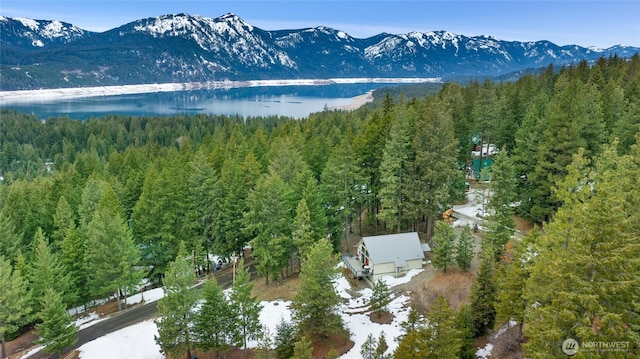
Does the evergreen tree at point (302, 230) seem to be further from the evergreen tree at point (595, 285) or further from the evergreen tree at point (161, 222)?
the evergreen tree at point (595, 285)

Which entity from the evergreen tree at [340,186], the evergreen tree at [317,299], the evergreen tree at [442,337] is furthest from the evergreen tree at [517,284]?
the evergreen tree at [340,186]

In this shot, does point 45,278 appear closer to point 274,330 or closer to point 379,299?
point 274,330

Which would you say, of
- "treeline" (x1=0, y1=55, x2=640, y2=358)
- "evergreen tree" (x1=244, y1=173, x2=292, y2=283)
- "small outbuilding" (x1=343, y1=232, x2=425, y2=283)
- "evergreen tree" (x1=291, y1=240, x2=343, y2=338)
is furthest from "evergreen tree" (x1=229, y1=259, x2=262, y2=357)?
"small outbuilding" (x1=343, y1=232, x2=425, y2=283)

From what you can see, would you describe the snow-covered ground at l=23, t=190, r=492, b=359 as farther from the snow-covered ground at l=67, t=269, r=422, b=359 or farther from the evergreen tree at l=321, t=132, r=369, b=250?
the evergreen tree at l=321, t=132, r=369, b=250

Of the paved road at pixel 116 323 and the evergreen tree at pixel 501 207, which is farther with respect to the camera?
the paved road at pixel 116 323

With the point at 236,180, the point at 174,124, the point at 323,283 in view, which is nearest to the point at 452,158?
the point at 323,283

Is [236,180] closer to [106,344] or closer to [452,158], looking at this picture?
[106,344]
